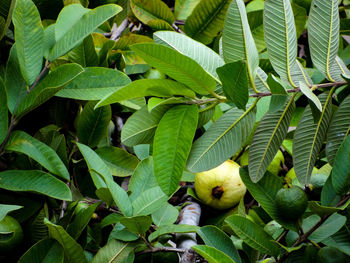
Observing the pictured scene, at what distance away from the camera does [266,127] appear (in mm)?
804

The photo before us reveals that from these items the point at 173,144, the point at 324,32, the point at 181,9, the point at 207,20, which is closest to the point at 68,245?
the point at 173,144

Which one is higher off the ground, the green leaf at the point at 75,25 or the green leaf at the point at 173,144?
the green leaf at the point at 75,25

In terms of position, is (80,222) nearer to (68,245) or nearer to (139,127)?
(68,245)

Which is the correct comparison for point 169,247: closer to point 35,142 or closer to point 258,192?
point 258,192

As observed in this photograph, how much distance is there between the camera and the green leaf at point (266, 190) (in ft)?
2.72

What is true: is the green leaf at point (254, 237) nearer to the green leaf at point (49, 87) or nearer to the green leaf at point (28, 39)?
the green leaf at point (49, 87)

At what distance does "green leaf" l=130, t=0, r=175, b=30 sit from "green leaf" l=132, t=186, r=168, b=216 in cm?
60

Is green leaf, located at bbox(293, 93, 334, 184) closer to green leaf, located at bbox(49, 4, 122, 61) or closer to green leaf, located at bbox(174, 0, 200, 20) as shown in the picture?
green leaf, located at bbox(49, 4, 122, 61)

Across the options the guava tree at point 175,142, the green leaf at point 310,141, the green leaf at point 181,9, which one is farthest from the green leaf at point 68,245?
the green leaf at point 181,9

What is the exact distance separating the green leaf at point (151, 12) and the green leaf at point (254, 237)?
71cm

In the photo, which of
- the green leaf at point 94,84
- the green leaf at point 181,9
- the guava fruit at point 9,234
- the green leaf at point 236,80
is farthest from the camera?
the green leaf at point 181,9

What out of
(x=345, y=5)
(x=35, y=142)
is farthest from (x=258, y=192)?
(x=345, y=5)

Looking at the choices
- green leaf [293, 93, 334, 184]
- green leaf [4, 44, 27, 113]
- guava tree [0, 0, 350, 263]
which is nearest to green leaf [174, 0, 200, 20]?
guava tree [0, 0, 350, 263]

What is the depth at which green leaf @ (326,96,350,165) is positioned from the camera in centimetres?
79
